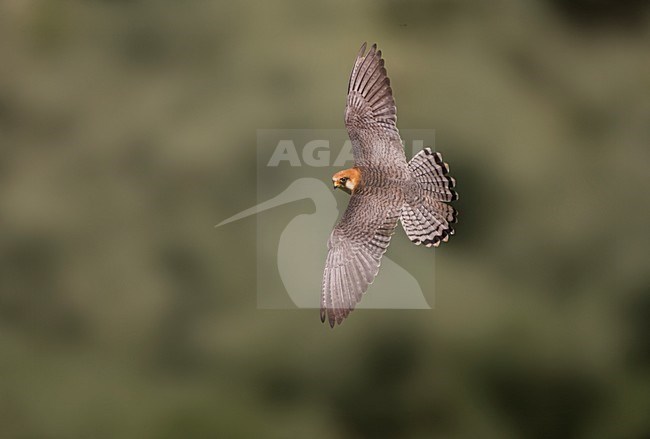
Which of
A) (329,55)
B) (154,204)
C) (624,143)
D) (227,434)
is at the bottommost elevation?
(227,434)

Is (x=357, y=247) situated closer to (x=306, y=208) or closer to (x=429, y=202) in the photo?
(x=429, y=202)

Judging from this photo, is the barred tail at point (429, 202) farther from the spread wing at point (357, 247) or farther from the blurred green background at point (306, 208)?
the blurred green background at point (306, 208)

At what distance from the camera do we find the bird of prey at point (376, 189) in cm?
147

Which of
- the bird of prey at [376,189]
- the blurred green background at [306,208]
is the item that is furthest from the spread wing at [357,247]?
the blurred green background at [306,208]

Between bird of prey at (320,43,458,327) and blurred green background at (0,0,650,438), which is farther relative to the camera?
blurred green background at (0,0,650,438)

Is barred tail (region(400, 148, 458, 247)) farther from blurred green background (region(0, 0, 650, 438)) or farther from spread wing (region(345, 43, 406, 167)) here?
blurred green background (region(0, 0, 650, 438))

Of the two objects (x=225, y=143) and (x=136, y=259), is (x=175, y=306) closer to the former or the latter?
(x=136, y=259)

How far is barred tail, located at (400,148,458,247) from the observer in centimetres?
149

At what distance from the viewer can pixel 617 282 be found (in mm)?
2186

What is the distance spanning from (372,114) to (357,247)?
26cm

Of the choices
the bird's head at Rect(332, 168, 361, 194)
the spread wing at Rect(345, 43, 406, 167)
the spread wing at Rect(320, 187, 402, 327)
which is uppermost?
the spread wing at Rect(345, 43, 406, 167)

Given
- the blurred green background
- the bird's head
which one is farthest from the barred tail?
the blurred green background

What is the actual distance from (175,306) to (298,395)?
1.43ft

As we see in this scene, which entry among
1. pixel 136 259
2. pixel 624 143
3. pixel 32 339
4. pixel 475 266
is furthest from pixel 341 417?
pixel 624 143
